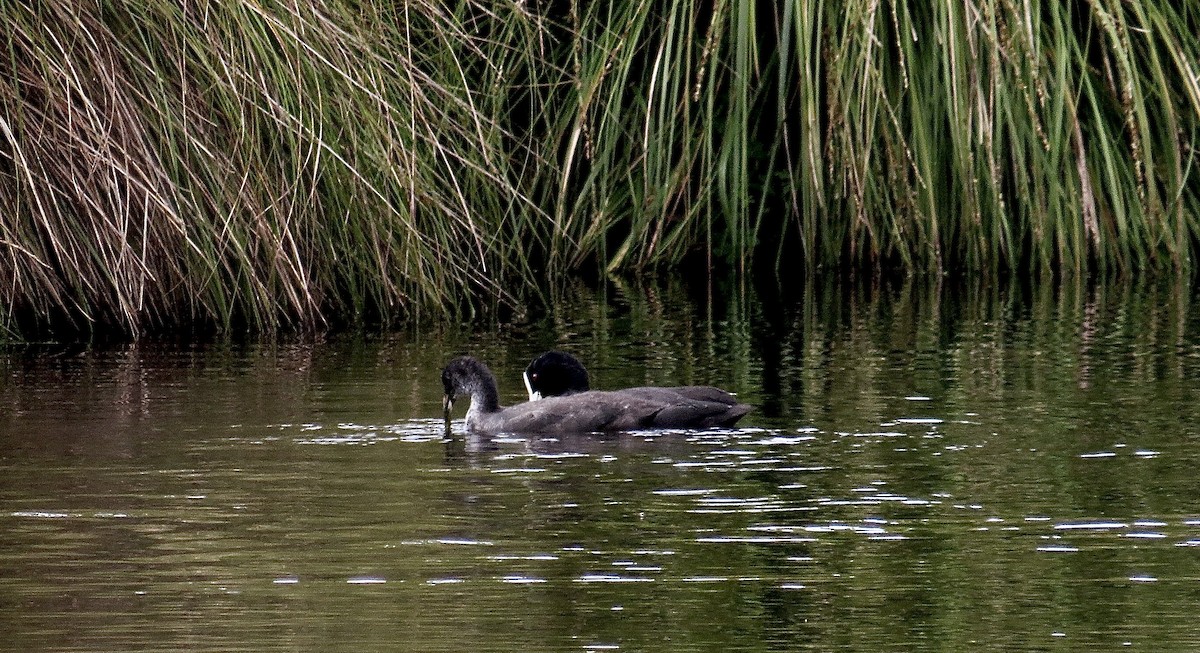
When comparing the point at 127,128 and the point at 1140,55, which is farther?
the point at 1140,55

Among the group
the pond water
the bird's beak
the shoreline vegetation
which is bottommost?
the pond water

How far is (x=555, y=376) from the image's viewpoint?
1062cm

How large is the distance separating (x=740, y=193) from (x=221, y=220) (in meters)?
4.23

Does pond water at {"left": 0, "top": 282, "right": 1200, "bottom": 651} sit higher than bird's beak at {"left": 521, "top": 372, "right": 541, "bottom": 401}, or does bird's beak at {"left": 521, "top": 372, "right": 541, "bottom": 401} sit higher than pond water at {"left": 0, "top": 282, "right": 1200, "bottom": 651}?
bird's beak at {"left": 521, "top": 372, "right": 541, "bottom": 401}

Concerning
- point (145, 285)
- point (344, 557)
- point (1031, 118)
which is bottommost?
point (344, 557)

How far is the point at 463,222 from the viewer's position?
42.8ft

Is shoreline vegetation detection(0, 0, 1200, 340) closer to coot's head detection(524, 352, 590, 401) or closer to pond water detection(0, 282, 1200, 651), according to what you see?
pond water detection(0, 282, 1200, 651)

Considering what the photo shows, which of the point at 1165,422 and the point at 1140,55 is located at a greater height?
the point at 1140,55

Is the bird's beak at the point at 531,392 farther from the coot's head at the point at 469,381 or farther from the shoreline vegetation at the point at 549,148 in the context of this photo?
the shoreline vegetation at the point at 549,148

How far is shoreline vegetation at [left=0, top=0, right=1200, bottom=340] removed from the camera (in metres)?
12.2

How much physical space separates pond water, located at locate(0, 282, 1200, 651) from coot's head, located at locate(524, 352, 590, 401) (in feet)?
1.47

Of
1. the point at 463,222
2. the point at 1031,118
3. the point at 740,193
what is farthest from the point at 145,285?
the point at 1031,118

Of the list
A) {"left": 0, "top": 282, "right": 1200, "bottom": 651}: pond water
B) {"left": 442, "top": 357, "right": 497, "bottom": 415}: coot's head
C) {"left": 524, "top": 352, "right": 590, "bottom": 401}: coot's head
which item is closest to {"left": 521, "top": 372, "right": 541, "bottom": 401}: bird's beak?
{"left": 524, "top": 352, "right": 590, "bottom": 401}: coot's head

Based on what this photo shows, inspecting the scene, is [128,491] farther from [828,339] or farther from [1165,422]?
[828,339]
